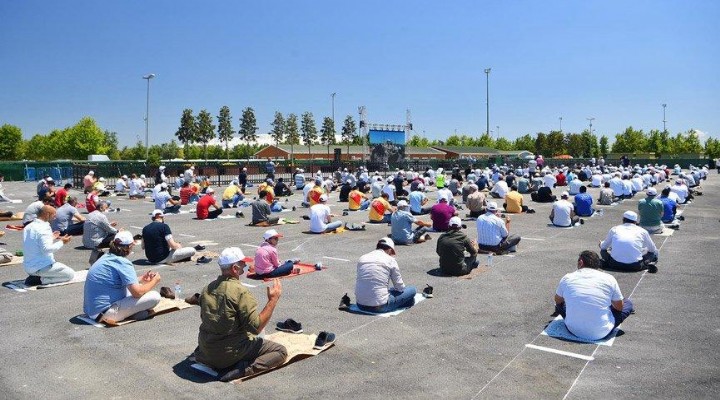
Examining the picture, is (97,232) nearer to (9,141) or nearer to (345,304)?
(345,304)

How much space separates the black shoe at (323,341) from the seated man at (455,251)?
4.56 m

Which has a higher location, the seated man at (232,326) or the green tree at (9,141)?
the green tree at (9,141)

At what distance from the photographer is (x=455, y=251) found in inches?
446

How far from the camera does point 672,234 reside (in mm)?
17672

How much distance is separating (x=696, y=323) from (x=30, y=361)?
9188 millimetres

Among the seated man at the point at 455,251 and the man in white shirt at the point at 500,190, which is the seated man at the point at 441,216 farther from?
the man in white shirt at the point at 500,190

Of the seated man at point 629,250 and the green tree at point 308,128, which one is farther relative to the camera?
the green tree at point 308,128

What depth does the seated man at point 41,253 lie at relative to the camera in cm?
1019

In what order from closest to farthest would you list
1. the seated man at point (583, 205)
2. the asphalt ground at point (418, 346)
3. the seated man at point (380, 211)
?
the asphalt ground at point (418, 346)
the seated man at point (380, 211)
the seated man at point (583, 205)

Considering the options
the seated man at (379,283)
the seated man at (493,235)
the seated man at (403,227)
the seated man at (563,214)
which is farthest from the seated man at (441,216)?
the seated man at (379,283)

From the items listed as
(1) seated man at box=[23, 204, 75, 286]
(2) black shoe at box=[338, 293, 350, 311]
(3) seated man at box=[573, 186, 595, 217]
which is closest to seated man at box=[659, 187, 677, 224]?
(3) seated man at box=[573, 186, 595, 217]

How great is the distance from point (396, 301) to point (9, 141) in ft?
395

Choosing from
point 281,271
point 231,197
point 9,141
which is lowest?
point 281,271

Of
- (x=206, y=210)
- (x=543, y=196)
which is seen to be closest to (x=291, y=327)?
(x=206, y=210)
